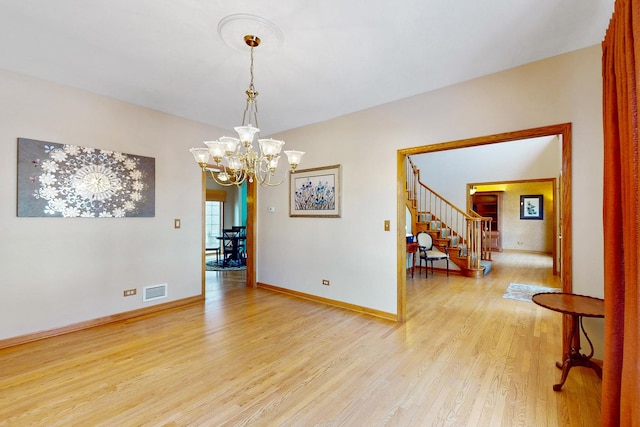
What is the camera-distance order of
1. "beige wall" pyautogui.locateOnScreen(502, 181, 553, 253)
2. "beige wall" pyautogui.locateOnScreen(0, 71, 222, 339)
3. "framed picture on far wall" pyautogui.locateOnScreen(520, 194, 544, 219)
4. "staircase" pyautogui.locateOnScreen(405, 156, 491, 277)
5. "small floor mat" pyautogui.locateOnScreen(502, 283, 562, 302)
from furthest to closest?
"framed picture on far wall" pyautogui.locateOnScreen(520, 194, 544, 219)
"beige wall" pyautogui.locateOnScreen(502, 181, 553, 253)
"staircase" pyautogui.locateOnScreen(405, 156, 491, 277)
"small floor mat" pyautogui.locateOnScreen(502, 283, 562, 302)
"beige wall" pyautogui.locateOnScreen(0, 71, 222, 339)

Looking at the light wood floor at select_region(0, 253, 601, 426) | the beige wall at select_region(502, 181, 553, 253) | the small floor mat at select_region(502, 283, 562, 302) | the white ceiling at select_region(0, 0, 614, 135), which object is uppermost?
the white ceiling at select_region(0, 0, 614, 135)

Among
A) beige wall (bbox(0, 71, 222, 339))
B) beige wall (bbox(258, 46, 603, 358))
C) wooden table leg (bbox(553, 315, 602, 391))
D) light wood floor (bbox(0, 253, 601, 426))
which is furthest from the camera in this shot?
beige wall (bbox(0, 71, 222, 339))

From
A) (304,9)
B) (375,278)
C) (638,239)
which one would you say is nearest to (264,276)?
(375,278)

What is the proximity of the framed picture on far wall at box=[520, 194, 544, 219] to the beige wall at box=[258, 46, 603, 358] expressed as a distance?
8.97 m

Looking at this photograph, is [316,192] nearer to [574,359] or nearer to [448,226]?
[574,359]

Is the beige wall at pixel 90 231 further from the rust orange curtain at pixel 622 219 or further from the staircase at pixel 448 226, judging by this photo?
the rust orange curtain at pixel 622 219

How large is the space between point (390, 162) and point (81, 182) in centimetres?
366

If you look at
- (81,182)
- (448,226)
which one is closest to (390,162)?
(81,182)

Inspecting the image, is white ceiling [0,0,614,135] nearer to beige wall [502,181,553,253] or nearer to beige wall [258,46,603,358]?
beige wall [258,46,603,358]

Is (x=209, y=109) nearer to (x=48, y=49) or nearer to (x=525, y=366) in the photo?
(x=48, y=49)

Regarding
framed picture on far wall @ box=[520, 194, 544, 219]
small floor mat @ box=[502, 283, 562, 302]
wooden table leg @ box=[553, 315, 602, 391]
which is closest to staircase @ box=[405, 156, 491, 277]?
small floor mat @ box=[502, 283, 562, 302]

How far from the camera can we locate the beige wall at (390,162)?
7.84ft

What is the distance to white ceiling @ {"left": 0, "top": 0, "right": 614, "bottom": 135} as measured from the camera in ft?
6.44

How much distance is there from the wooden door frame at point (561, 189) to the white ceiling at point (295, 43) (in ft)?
2.16
